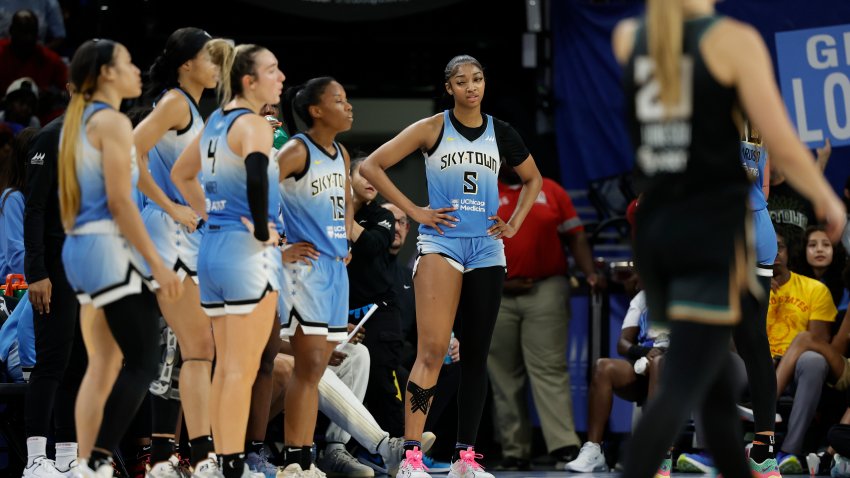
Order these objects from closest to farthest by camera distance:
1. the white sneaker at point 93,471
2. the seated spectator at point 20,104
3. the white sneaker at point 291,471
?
the white sneaker at point 93,471 < the white sneaker at point 291,471 < the seated spectator at point 20,104

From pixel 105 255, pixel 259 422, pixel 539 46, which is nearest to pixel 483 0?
pixel 539 46

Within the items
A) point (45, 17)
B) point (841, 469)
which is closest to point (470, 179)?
point (841, 469)

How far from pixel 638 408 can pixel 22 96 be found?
503 cm

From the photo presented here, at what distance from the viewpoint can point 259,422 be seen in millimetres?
6004

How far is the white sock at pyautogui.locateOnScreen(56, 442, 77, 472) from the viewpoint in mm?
5711

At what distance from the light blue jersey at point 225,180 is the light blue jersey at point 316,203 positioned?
68 cm

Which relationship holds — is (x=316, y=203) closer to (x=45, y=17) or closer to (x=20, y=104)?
(x=20, y=104)

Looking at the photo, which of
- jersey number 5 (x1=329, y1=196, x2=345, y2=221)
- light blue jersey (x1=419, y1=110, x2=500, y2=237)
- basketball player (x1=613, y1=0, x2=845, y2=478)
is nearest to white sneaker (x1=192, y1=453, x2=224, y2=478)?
jersey number 5 (x1=329, y1=196, x2=345, y2=221)

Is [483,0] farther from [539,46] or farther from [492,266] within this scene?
[492,266]

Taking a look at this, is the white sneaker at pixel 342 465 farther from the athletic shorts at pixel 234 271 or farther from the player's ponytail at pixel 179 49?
the player's ponytail at pixel 179 49

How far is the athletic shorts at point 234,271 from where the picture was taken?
4820 millimetres

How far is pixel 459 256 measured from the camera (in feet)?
19.6

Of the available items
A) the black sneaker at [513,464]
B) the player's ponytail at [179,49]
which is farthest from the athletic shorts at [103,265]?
the black sneaker at [513,464]

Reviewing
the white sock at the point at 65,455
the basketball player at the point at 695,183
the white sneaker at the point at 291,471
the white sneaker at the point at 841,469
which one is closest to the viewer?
the basketball player at the point at 695,183
